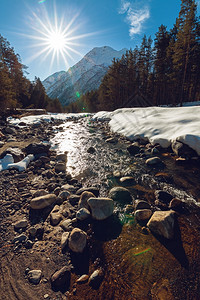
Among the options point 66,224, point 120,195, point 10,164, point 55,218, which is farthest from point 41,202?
point 10,164

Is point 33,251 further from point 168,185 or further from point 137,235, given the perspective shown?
point 168,185

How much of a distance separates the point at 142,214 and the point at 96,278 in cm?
158

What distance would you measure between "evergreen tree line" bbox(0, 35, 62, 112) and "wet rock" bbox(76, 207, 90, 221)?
18190 millimetres

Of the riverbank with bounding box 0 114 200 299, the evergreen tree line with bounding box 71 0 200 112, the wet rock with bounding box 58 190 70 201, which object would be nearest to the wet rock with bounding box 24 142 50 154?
the riverbank with bounding box 0 114 200 299

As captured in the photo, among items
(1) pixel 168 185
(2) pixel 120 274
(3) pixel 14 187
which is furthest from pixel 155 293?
(3) pixel 14 187

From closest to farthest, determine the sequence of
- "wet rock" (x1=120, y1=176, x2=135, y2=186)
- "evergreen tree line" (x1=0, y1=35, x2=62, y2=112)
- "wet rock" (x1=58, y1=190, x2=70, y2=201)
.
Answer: "wet rock" (x1=58, y1=190, x2=70, y2=201), "wet rock" (x1=120, y1=176, x2=135, y2=186), "evergreen tree line" (x1=0, y1=35, x2=62, y2=112)

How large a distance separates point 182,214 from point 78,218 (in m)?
2.54

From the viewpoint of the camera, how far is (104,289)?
73.5 inches

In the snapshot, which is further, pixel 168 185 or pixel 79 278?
pixel 168 185

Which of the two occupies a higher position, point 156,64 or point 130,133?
point 156,64

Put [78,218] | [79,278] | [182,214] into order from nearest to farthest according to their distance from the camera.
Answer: [79,278] → [78,218] → [182,214]

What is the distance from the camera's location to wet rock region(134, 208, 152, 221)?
3.00 meters

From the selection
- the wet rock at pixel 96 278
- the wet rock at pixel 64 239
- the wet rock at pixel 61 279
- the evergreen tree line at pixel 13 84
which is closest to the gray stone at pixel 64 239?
the wet rock at pixel 64 239

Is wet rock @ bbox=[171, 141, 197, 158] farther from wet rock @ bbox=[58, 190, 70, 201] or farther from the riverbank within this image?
wet rock @ bbox=[58, 190, 70, 201]
